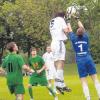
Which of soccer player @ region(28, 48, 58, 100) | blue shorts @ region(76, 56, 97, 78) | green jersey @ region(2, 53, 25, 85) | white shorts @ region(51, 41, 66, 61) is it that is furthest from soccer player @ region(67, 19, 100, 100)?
soccer player @ region(28, 48, 58, 100)

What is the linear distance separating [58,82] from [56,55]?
0.98 m

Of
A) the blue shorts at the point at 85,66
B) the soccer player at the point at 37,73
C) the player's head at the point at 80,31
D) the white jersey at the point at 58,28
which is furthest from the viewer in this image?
the soccer player at the point at 37,73

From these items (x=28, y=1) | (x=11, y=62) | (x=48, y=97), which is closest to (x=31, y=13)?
(x=28, y=1)

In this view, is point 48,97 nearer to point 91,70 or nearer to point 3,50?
point 91,70

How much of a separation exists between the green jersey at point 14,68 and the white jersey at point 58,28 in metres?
3.17

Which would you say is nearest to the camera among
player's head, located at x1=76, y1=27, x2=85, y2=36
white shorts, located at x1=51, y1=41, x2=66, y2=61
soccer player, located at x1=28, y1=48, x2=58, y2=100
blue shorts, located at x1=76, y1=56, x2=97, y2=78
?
player's head, located at x1=76, y1=27, x2=85, y2=36

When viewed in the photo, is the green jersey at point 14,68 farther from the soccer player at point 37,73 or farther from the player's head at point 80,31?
the soccer player at point 37,73

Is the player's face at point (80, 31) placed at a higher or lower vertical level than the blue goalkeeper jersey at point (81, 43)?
higher

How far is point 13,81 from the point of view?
1348 cm

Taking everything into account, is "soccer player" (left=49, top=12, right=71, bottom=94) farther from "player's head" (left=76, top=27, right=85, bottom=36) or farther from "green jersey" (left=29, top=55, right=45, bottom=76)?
"player's head" (left=76, top=27, right=85, bottom=36)

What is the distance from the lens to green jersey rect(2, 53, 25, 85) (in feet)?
43.9

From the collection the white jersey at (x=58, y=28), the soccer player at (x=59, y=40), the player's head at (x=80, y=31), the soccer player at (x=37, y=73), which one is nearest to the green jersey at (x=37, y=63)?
the soccer player at (x=37, y=73)

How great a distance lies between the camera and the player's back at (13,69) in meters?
13.4

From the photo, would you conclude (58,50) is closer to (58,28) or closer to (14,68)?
(58,28)
